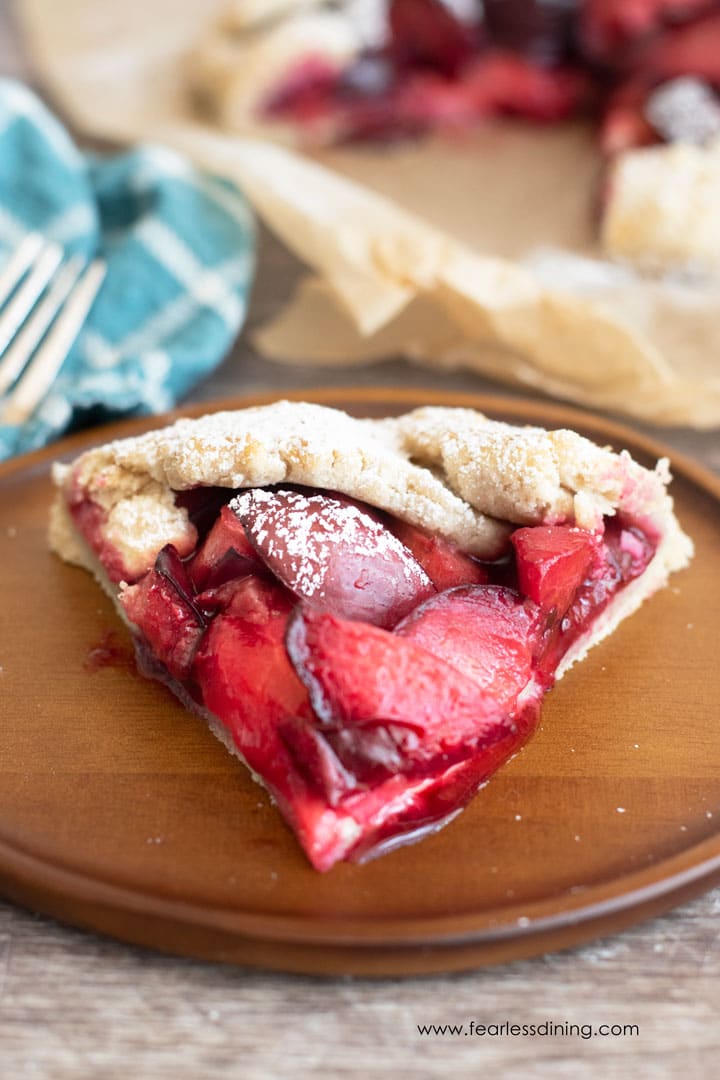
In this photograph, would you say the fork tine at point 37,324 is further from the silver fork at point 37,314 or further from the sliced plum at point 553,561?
the sliced plum at point 553,561

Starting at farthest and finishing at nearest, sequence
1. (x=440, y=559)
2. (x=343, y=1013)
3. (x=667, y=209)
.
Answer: (x=667, y=209)
(x=440, y=559)
(x=343, y=1013)

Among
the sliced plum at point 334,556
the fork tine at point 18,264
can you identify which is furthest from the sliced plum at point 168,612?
the fork tine at point 18,264

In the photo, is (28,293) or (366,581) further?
(28,293)

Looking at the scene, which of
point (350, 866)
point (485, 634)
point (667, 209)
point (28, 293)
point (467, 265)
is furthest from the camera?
point (667, 209)

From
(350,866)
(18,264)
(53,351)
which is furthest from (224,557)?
(18,264)

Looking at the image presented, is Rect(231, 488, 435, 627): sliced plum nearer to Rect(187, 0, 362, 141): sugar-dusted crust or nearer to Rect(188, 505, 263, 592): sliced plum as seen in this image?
Rect(188, 505, 263, 592): sliced plum

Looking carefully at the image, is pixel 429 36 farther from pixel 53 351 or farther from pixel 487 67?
pixel 53 351
